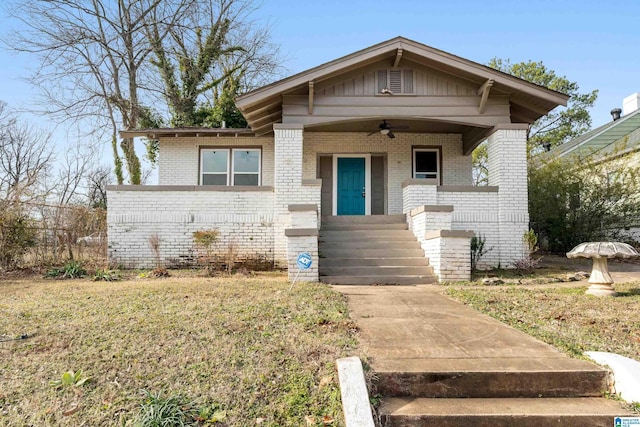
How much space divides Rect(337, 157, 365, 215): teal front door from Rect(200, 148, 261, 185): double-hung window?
8.45ft

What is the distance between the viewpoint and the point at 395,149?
12.4 metres

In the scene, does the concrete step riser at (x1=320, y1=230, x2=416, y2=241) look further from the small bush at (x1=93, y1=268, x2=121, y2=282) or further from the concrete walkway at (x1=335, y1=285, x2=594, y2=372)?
the small bush at (x1=93, y1=268, x2=121, y2=282)

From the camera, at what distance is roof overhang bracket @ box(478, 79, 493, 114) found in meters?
9.60

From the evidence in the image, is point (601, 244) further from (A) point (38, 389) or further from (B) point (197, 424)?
(A) point (38, 389)

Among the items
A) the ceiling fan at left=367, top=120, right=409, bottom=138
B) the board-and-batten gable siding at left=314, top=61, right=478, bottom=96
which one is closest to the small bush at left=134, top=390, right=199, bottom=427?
the board-and-batten gable siding at left=314, top=61, right=478, bottom=96

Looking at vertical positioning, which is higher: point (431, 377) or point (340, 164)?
point (340, 164)

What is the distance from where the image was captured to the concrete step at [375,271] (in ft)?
26.3

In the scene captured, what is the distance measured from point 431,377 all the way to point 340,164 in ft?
32.3

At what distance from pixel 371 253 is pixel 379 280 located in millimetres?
1050

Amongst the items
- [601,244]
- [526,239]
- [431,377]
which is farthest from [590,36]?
[431,377]

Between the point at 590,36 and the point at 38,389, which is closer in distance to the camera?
the point at 38,389

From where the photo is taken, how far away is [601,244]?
637 centimetres

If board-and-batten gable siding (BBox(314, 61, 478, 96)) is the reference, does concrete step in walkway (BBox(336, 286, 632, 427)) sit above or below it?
below

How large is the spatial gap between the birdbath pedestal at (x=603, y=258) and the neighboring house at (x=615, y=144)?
803cm
